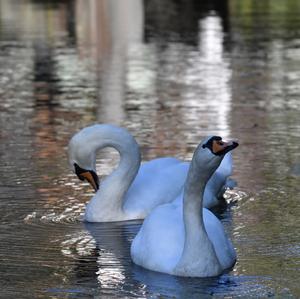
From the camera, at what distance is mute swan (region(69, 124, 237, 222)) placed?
11758 mm

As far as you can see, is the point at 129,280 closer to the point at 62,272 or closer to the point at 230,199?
the point at 62,272

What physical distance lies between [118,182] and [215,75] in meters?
12.6

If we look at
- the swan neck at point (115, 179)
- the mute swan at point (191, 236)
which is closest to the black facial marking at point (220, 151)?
the mute swan at point (191, 236)

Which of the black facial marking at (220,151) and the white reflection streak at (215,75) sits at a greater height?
the black facial marking at (220,151)

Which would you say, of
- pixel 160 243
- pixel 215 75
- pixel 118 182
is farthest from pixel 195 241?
pixel 215 75

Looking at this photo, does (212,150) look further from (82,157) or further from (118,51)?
(118,51)

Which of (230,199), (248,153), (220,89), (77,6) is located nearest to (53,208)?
(230,199)

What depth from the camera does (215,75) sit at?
955 inches

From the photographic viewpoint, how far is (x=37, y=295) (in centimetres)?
898

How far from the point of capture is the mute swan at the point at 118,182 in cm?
1176

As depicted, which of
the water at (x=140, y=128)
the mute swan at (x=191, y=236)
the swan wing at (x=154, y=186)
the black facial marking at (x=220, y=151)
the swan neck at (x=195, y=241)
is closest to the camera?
the black facial marking at (x=220, y=151)

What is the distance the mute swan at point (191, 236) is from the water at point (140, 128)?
0.12 m

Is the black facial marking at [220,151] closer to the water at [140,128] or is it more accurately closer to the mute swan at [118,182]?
the water at [140,128]

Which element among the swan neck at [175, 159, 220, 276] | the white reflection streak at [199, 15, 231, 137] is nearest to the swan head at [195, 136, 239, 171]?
the swan neck at [175, 159, 220, 276]
